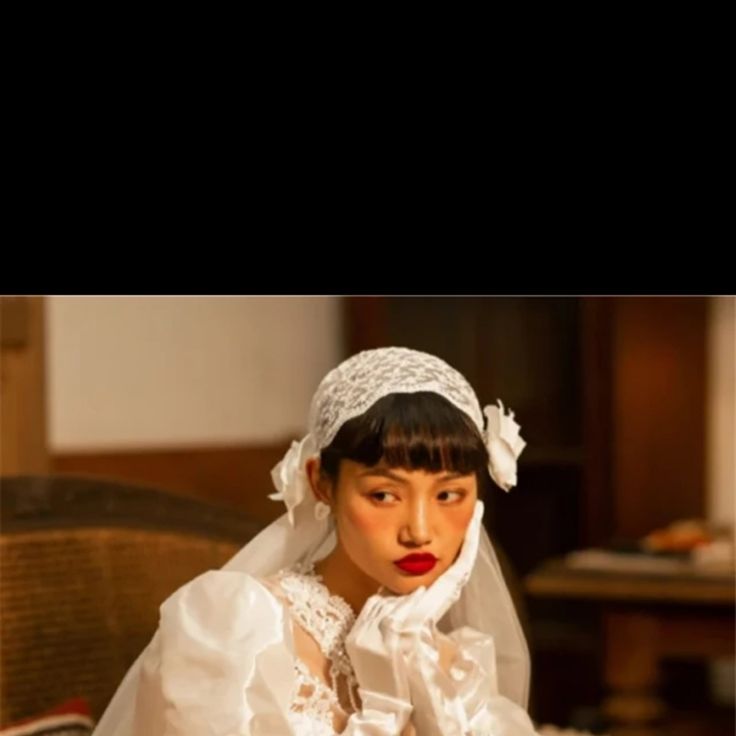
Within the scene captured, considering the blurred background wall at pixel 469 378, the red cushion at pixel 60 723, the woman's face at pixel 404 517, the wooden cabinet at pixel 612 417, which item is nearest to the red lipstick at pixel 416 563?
the woman's face at pixel 404 517

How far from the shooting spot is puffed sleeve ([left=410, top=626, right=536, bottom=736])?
0.93 m

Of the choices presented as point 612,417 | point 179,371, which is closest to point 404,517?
point 179,371

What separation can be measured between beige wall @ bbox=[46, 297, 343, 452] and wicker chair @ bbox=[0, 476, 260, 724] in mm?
192

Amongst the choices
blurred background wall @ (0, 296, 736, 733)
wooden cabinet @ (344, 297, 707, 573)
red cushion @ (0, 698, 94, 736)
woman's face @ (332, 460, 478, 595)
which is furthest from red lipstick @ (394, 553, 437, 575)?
wooden cabinet @ (344, 297, 707, 573)

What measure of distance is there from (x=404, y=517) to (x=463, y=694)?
0.15m

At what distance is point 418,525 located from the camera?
921 millimetres

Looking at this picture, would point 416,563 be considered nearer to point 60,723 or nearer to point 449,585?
point 449,585

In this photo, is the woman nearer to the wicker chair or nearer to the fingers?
the fingers

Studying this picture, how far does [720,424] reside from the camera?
2.82 metres

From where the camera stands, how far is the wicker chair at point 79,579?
1.27m

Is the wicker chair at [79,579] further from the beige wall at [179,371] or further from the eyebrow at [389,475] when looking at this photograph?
the eyebrow at [389,475]
